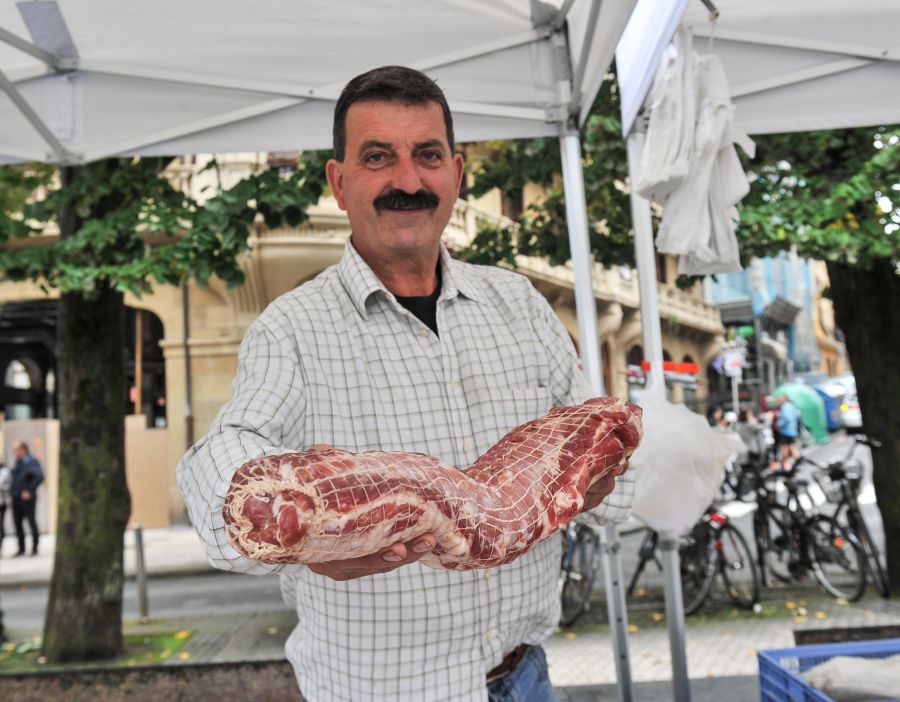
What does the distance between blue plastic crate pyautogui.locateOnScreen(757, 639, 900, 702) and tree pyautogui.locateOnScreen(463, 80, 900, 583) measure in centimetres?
425

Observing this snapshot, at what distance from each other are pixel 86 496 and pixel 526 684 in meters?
6.11

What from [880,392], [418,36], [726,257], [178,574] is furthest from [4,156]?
[178,574]

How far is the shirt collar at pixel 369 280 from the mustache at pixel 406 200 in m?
0.16

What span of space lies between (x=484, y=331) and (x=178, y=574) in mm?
11802

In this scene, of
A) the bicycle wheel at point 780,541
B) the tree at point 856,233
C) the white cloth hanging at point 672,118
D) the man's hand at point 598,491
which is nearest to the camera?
the man's hand at point 598,491

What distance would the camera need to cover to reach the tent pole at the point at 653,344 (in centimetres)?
373

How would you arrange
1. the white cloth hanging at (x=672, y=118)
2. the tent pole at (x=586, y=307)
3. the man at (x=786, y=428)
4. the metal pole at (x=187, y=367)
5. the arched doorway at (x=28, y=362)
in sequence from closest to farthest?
the white cloth hanging at (x=672, y=118)
the tent pole at (x=586, y=307)
the metal pole at (x=187, y=367)
the man at (x=786, y=428)
the arched doorway at (x=28, y=362)

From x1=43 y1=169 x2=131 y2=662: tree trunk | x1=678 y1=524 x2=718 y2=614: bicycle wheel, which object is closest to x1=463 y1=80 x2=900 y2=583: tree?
x1=678 y1=524 x2=718 y2=614: bicycle wheel

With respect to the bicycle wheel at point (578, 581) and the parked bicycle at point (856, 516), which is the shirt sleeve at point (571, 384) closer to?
the bicycle wheel at point (578, 581)

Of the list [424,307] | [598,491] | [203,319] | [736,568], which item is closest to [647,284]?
[424,307]

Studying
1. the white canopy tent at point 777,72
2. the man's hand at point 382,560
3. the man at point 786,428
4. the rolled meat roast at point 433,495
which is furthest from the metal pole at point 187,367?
the man's hand at point 382,560

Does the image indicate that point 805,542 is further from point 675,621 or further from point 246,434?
point 246,434

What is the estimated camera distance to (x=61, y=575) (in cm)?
707

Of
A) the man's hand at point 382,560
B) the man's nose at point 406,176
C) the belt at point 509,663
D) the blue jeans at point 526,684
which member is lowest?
the blue jeans at point 526,684
